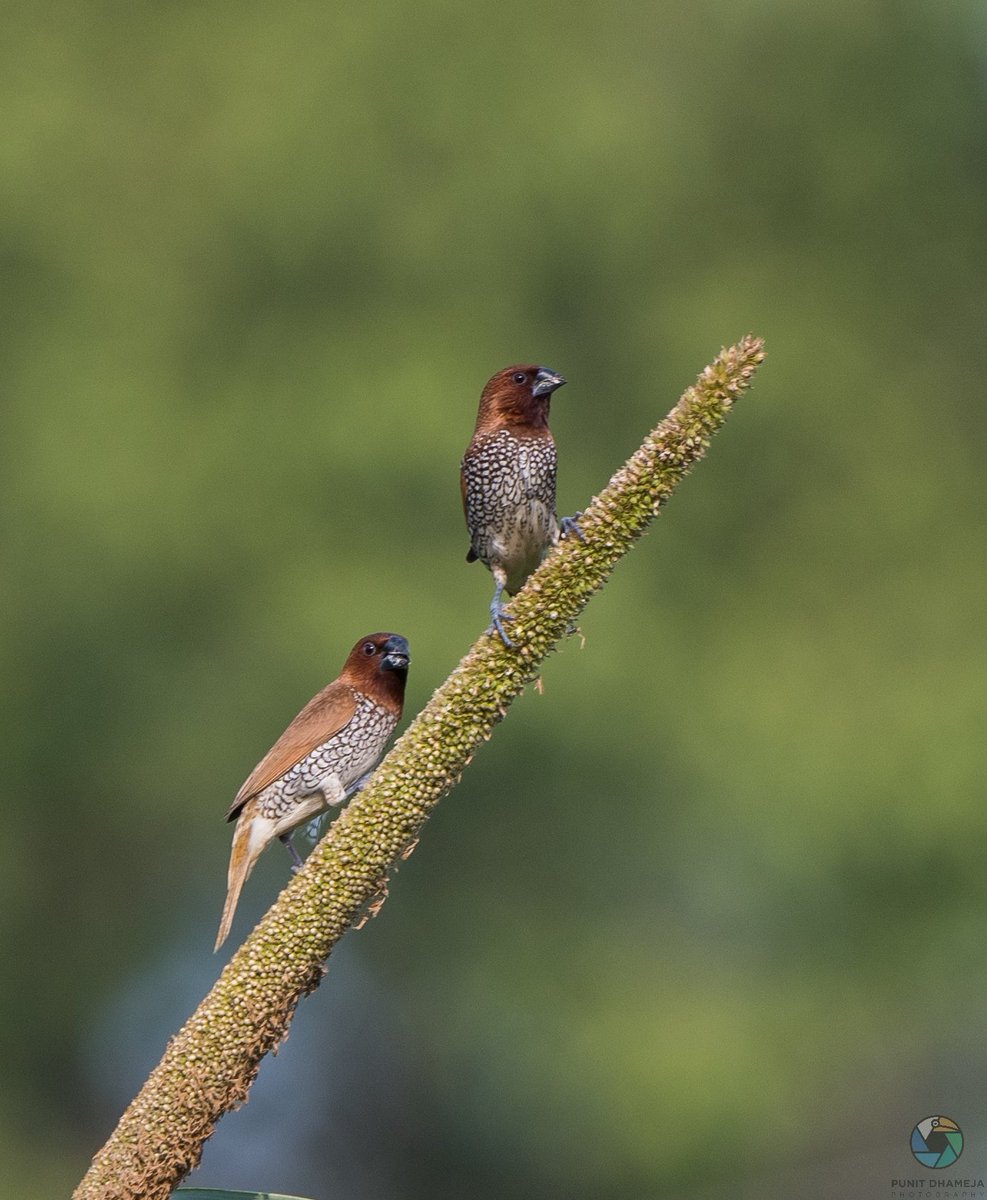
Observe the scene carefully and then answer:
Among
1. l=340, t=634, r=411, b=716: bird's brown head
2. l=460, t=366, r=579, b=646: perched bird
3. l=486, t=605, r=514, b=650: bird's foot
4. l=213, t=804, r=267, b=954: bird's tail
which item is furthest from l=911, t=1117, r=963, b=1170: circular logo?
l=486, t=605, r=514, b=650: bird's foot

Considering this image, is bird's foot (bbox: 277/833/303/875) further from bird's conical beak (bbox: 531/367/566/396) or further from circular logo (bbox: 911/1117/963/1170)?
circular logo (bbox: 911/1117/963/1170)

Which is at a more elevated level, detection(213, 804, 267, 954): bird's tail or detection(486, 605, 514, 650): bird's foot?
detection(213, 804, 267, 954): bird's tail

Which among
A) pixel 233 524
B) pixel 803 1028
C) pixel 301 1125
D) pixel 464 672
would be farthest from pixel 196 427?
pixel 464 672

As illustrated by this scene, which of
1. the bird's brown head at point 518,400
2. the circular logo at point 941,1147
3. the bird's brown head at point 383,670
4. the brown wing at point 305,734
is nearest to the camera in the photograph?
the brown wing at point 305,734

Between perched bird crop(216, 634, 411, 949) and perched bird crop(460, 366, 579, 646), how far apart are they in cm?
46

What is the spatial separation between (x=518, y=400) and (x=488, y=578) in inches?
363

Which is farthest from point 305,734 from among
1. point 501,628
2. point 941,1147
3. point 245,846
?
point 941,1147

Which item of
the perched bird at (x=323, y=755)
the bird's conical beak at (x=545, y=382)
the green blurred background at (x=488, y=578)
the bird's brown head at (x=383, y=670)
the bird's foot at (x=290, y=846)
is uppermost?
the green blurred background at (x=488, y=578)

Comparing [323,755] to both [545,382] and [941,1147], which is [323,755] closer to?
[545,382]

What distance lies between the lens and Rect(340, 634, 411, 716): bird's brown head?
586cm

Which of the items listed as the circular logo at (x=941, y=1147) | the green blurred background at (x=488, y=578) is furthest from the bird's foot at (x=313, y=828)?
the green blurred background at (x=488, y=578)

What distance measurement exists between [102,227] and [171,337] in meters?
1.41

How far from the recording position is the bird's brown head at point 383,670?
5.86 metres

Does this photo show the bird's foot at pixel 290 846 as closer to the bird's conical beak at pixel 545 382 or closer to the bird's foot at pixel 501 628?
the bird's foot at pixel 501 628
